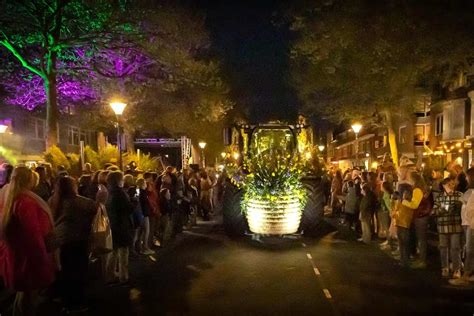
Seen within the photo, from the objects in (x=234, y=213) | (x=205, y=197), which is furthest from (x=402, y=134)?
(x=234, y=213)

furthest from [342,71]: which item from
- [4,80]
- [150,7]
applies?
[4,80]

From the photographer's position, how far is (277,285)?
8.32 metres

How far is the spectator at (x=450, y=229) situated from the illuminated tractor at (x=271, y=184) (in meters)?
3.72

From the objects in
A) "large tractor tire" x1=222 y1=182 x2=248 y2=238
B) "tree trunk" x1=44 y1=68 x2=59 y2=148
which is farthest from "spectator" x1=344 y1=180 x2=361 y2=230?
"tree trunk" x1=44 y1=68 x2=59 y2=148

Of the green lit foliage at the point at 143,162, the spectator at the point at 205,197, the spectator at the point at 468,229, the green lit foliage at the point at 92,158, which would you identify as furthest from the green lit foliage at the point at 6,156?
the spectator at the point at 468,229

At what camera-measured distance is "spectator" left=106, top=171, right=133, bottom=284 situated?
839cm

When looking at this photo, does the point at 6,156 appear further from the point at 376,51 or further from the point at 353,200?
the point at 376,51

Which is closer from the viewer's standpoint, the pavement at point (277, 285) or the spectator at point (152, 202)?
the pavement at point (277, 285)

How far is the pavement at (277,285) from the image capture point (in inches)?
276

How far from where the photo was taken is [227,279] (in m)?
8.78

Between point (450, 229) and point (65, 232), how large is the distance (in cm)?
588

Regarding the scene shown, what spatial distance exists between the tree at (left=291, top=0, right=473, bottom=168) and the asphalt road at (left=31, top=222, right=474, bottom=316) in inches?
414

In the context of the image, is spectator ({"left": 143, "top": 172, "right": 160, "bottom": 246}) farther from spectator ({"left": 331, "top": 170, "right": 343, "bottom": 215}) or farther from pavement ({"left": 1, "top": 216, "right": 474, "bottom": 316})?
spectator ({"left": 331, "top": 170, "right": 343, "bottom": 215})

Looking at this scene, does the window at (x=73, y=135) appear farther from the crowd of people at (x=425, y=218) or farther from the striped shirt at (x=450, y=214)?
the striped shirt at (x=450, y=214)
